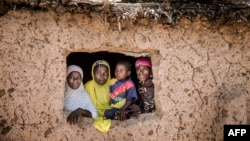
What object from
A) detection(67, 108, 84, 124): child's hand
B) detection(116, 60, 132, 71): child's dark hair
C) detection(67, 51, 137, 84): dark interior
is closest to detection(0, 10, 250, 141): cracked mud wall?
detection(67, 108, 84, 124): child's hand

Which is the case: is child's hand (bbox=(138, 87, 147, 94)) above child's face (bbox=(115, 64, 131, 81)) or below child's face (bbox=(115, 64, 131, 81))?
below

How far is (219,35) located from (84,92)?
1.48 meters

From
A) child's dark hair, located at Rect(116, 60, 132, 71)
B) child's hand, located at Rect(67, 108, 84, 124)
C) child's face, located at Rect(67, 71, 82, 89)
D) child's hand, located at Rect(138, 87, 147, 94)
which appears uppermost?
child's dark hair, located at Rect(116, 60, 132, 71)

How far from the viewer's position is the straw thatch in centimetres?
352

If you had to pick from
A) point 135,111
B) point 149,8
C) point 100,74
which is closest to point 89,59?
point 100,74

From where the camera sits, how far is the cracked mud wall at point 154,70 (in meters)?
3.66

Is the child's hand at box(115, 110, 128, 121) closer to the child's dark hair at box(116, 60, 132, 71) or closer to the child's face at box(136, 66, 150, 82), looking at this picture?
the child's face at box(136, 66, 150, 82)

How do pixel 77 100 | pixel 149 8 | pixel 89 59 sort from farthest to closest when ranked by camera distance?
pixel 89 59, pixel 77 100, pixel 149 8

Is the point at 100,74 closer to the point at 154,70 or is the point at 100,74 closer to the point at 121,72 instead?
the point at 121,72

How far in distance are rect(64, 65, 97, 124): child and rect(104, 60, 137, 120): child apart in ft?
0.64

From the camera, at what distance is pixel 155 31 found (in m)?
3.84

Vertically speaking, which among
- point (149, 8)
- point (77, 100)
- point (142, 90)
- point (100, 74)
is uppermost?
point (149, 8)

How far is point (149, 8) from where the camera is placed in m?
3.62

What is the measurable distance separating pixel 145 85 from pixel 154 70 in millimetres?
368
